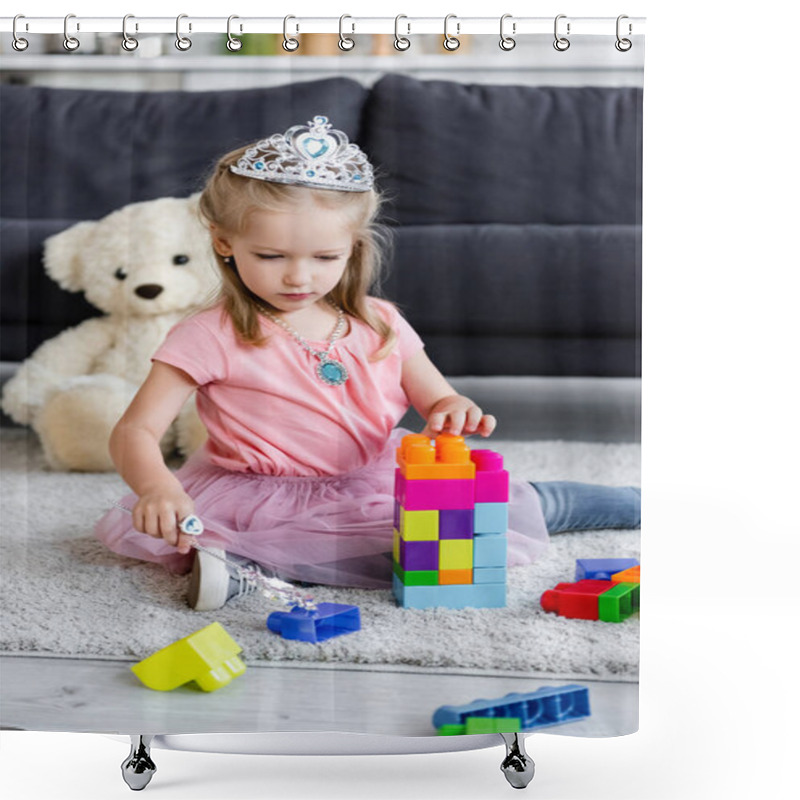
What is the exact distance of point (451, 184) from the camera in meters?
1.69

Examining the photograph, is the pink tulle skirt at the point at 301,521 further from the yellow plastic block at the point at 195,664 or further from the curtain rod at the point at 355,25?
the curtain rod at the point at 355,25

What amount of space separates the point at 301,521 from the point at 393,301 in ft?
1.09

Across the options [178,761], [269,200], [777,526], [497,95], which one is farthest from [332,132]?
[777,526]

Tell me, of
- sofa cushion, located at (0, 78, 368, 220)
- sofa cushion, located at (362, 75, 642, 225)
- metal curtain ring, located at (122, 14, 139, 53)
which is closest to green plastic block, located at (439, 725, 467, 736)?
sofa cushion, located at (362, 75, 642, 225)

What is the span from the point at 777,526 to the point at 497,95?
4.58ft

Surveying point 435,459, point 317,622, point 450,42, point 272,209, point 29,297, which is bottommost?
point 317,622

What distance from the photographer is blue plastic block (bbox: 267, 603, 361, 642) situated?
1681 mm

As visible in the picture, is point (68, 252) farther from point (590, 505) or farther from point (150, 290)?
point (590, 505)

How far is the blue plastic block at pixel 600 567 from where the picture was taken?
1.72m

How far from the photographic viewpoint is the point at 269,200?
167 centimetres

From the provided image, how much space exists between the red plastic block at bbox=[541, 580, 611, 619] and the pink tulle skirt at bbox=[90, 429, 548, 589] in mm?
67

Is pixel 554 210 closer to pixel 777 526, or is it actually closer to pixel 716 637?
pixel 716 637

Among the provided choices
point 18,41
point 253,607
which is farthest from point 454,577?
point 18,41

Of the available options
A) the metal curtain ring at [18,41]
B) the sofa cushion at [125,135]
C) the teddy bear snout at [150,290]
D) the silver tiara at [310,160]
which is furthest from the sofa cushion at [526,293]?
the metal curtain ring at [18,41]
